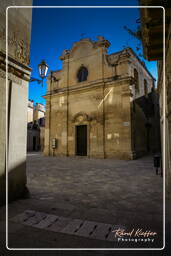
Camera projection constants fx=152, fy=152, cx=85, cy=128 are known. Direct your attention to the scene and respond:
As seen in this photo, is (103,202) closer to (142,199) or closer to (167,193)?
(142,199)

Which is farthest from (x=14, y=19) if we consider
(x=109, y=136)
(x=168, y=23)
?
(x=109, y=136)

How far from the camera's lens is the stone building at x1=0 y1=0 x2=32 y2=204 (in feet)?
9.93

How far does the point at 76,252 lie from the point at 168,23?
4.07 meters

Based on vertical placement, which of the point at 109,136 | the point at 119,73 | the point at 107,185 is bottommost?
the point at 107,185

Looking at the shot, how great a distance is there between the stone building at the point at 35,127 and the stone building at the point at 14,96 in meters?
25.1

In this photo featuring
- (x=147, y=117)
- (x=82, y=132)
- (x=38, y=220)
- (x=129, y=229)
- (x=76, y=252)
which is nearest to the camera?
(x=76, y=252)

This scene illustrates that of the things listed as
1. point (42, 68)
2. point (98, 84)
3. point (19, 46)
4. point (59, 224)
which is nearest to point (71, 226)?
point (59, 224)

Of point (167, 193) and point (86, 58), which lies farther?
point (86, 58)

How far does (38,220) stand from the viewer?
2424 mm

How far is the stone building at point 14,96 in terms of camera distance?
3.03m

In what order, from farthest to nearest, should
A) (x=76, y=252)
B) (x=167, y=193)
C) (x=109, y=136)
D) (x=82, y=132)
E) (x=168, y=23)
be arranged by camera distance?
(x=82, y=132)
(x=109, y=136)
(x=167, y=193)
(x=168, y=23)
(x=76, y=252)

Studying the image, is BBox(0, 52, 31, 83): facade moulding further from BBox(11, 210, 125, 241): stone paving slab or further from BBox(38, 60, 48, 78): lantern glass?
BBox(11, 210, 125, 241): stone paving slab

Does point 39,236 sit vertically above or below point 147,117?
below

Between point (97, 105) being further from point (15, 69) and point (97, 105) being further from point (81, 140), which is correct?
point (15, 69)
